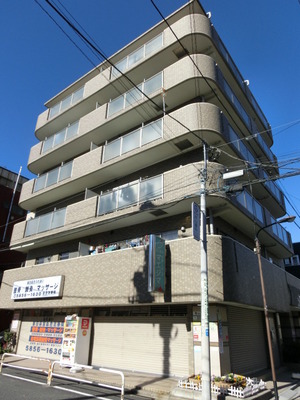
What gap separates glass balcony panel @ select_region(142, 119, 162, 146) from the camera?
520 inches

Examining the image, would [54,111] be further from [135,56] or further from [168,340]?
[168,340]

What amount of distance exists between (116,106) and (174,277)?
34.2 feet

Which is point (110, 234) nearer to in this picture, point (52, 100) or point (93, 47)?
point (93, 47)

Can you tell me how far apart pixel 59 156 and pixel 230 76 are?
39.2ft

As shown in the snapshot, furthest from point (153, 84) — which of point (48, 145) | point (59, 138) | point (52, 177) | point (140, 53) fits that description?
point (48, 145)

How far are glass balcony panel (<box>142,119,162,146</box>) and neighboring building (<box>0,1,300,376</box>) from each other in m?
0.06

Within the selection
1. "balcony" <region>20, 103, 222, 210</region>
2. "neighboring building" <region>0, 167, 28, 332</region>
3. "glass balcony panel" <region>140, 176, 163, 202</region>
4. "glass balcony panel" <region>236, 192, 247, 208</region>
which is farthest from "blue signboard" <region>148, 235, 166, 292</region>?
"neighboring building" <region>0, 167, 28, 332</region>

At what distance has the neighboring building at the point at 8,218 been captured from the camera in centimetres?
2211

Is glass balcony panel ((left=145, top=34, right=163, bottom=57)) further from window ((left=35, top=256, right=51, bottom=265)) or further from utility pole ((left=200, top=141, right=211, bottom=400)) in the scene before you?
window ((left=35, top=256, right=51, bottom=265))

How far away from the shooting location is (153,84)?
14727 millimetres

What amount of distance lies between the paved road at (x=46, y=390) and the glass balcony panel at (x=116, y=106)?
12937mm

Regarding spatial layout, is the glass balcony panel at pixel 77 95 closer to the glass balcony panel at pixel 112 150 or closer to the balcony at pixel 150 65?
the balcony at pixel 150 65

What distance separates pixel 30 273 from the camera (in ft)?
51.4

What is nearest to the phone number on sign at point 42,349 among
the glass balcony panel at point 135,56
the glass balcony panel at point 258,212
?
the glass balcony panel at point 258,212
